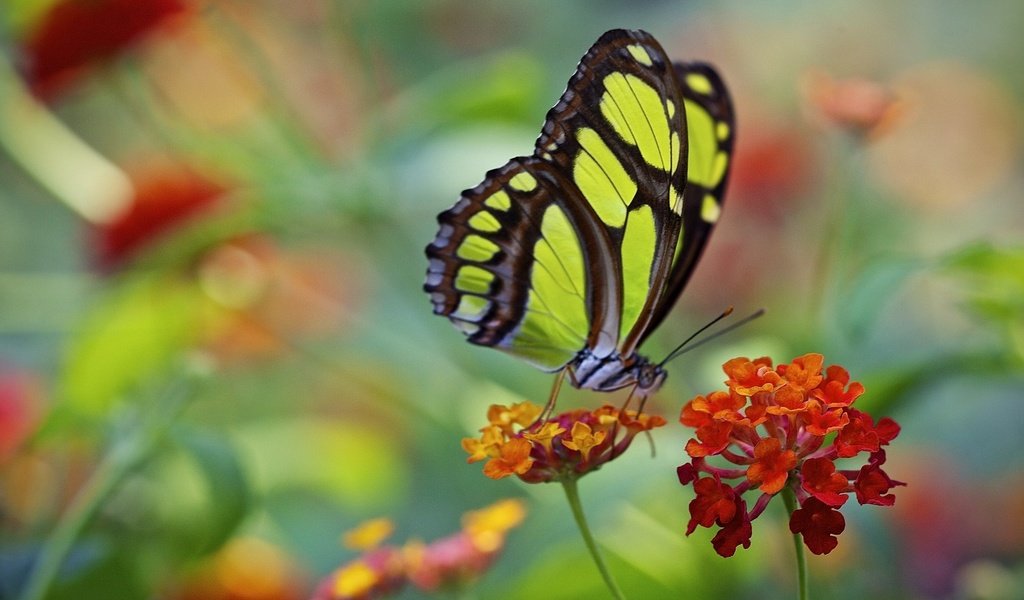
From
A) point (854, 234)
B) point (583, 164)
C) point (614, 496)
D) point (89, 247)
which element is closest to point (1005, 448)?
point (854, 234)

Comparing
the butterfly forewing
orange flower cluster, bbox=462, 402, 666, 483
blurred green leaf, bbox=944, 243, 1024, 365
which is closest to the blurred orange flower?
blurred green leaf, bbox=944, 243, 1024, 365

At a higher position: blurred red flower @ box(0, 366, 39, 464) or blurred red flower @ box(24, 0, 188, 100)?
blurred red flower @ box(24, 0, 188, 100)

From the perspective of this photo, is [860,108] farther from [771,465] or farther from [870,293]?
[771,465]

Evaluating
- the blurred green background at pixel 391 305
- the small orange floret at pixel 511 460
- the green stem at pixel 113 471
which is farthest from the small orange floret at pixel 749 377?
the green stem at pixel 113 471

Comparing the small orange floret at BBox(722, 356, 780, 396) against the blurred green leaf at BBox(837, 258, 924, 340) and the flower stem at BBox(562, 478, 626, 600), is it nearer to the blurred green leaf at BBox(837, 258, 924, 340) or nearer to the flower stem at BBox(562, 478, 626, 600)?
the flower stem at BBox(562, 478, 626, 600)

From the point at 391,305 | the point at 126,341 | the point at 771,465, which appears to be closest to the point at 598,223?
the point at 771,465

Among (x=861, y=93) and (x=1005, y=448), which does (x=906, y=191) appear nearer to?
(x=1005, y=448)
